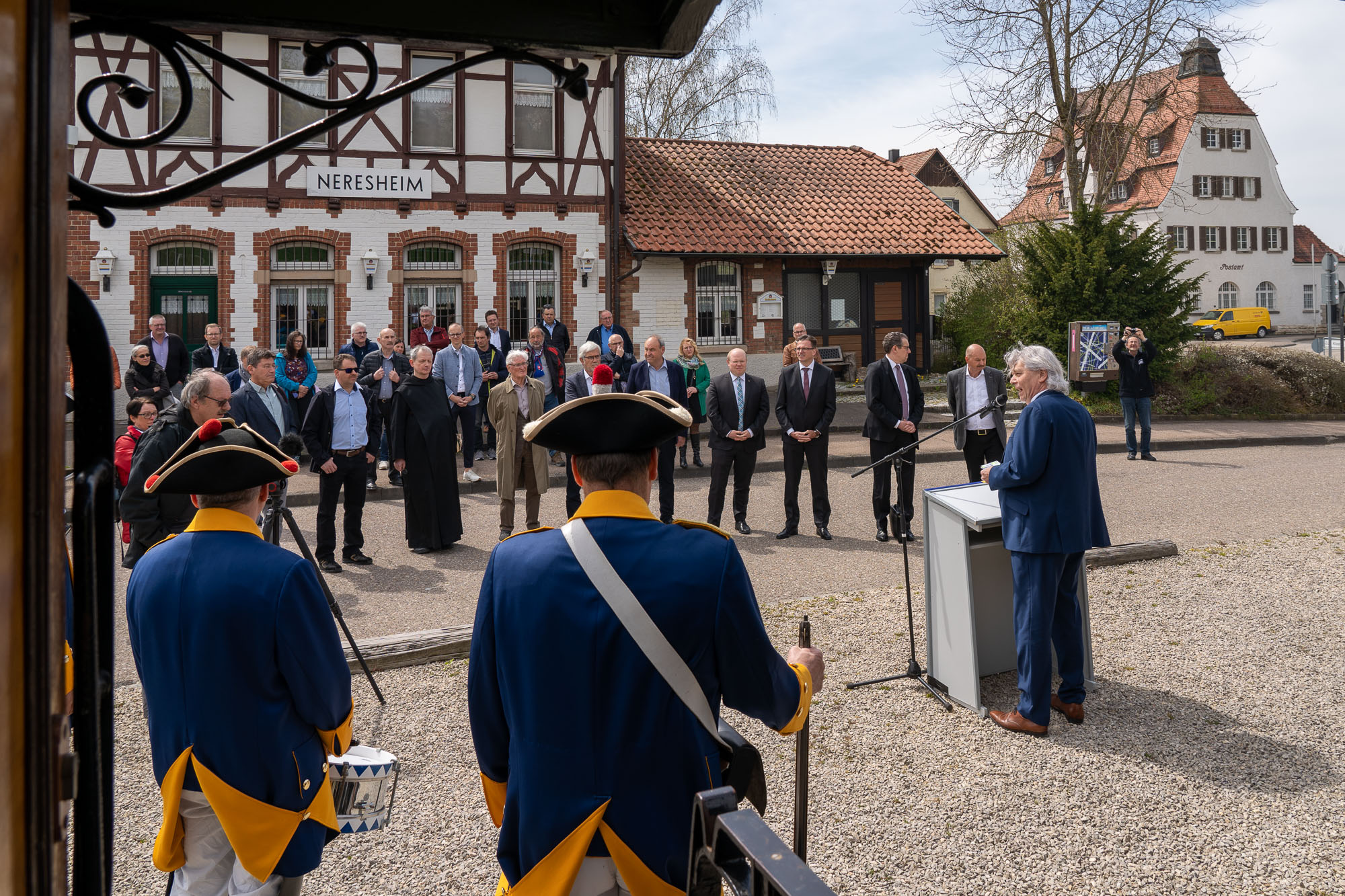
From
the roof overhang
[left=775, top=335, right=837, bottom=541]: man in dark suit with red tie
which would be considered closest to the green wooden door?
[left=775, top=335, right=837, bottom=541]: man in dark suit with red tie

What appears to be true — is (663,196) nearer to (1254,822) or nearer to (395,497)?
(395,497)

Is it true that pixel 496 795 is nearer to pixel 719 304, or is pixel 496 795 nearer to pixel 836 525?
pixel 836 525

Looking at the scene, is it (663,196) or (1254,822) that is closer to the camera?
(1254,822)

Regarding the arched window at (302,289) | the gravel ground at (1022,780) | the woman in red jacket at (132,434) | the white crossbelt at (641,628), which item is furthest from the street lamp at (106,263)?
the white crossbelt at (641,628)

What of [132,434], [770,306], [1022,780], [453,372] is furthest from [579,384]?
[770,306]

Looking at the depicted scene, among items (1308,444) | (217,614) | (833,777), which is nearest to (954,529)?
(833,777)

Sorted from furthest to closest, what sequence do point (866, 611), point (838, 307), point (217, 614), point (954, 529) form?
point (838, 307)
point (866, 611)
point (954, 529)
point (217, 614)

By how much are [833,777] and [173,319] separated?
57.7 feet

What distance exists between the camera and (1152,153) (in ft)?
166

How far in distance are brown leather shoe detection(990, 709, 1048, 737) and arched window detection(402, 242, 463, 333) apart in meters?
16.0

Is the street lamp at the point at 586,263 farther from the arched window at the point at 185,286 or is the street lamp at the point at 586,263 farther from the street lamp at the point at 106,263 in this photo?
the street lamp at the point at 106,263

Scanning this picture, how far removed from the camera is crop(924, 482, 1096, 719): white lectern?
5547 mm

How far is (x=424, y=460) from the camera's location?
955 centimetres

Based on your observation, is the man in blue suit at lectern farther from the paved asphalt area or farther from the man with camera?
the man with camera
